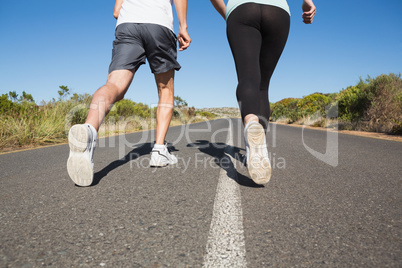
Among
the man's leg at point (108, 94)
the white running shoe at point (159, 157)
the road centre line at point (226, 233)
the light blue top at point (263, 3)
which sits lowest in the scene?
the road centre line at point (226, 233)

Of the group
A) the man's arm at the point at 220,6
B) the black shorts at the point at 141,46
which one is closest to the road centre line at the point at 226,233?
the black shorts at the point at 141,46

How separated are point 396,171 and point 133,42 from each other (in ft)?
10.1

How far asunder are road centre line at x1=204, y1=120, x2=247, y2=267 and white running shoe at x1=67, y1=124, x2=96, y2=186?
100 centimetres

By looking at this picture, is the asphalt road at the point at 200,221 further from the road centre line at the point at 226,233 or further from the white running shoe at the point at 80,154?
the white running shoe at the point at 80,154

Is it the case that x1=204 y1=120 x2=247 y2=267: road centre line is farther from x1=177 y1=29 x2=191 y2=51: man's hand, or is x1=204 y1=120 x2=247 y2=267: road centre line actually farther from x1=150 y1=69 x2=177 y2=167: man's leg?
x1=177 y1=29 x2=191 y2=51: man's hand

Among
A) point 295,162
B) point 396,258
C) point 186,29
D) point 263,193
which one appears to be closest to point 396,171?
point 295,162

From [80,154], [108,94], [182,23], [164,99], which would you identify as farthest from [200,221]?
[182,23]

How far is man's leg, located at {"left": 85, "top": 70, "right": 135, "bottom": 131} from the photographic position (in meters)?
2.01

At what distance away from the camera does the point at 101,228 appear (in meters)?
1.20

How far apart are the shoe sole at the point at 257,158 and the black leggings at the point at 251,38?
258 millimetres

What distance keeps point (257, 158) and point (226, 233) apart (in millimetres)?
734

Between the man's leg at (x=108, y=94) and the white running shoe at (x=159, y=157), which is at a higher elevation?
the man's leg at (x=108, y=94)

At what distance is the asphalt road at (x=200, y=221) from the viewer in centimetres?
95

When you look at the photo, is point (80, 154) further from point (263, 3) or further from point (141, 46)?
A: point (263, 3)
